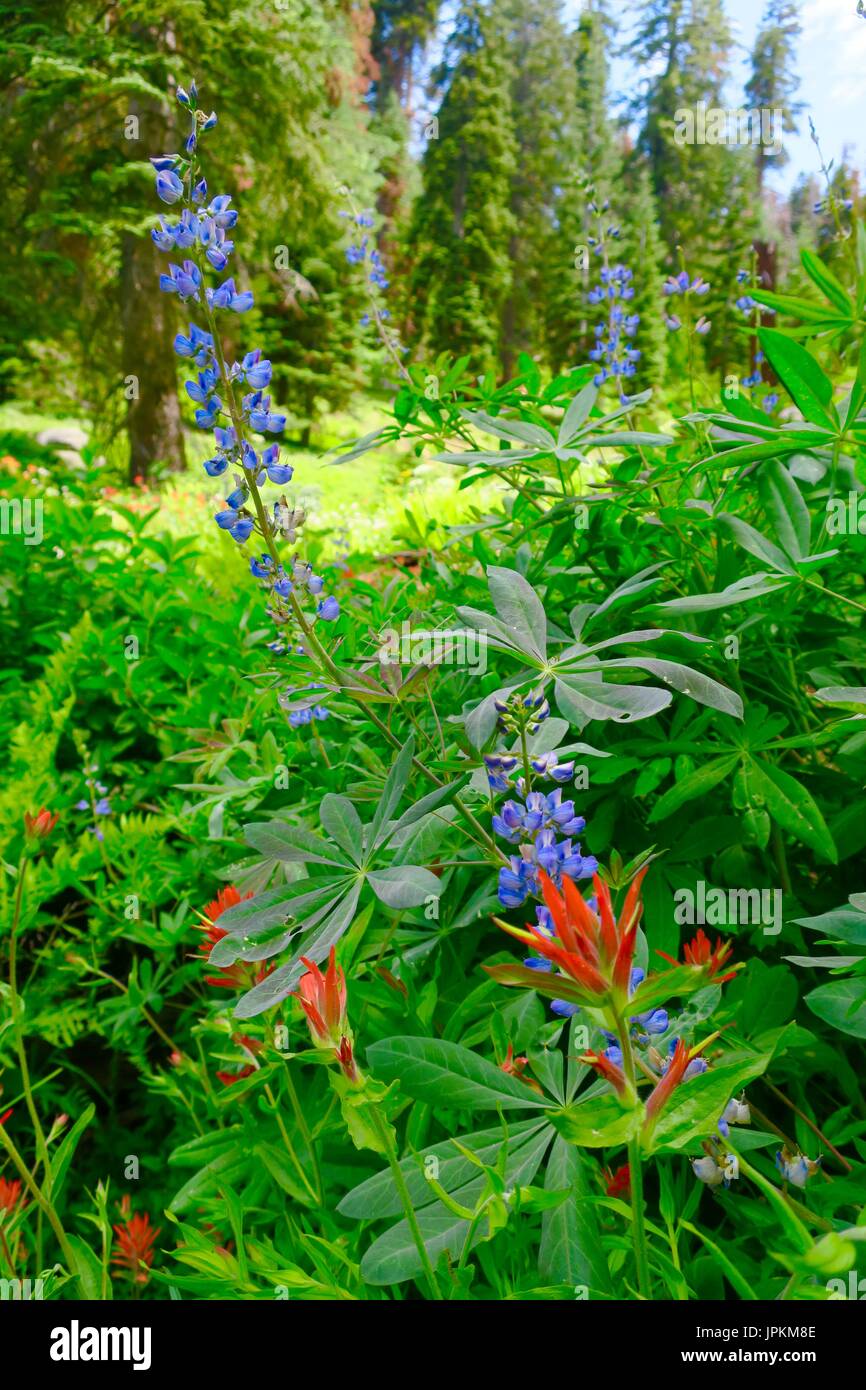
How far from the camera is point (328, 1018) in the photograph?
72 cm

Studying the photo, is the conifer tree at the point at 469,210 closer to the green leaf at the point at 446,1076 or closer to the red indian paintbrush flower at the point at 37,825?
the red indian paintbrush flower at the point at 37,825

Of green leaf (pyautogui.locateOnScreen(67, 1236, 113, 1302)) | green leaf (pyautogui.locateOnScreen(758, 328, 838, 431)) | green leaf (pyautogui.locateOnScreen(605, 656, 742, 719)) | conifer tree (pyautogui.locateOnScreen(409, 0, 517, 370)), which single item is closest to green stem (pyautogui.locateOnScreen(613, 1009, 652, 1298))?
green leaf (pyautogui.locateOnScreen(605, 656, 742, 719))

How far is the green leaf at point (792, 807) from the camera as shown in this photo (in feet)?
3.25

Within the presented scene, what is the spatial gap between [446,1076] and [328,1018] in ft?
0.59

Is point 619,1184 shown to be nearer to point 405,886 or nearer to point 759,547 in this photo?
point 405,886

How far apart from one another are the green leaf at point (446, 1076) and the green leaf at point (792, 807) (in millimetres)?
402

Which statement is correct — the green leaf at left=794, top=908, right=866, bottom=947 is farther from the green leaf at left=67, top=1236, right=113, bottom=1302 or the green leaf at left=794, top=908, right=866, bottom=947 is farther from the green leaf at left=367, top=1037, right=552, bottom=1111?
the green leaf at left=67, top=1236, right=113, bottom=1302

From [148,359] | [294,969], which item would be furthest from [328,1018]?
[148,359]

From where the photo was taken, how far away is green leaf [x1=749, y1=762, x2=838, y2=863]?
99cm

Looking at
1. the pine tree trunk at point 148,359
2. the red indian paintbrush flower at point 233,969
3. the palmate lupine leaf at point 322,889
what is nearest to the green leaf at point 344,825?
the palmate lupine leaf at point 322,889

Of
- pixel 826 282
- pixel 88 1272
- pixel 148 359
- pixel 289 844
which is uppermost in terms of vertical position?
pixel 148 359

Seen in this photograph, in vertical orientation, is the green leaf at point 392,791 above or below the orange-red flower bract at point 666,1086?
above
